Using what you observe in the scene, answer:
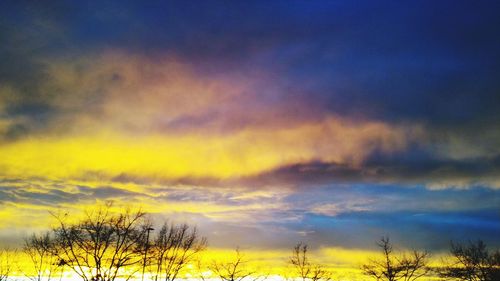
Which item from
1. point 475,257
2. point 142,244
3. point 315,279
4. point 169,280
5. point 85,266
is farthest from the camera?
point 475,257

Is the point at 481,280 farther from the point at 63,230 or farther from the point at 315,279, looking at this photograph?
the point at 63,230

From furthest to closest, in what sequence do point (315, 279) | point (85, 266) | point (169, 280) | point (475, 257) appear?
point (475, 257)
point (315, 279)
point (169, 280)
point (85, 266)

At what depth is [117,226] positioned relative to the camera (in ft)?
172

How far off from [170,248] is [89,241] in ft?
52.7

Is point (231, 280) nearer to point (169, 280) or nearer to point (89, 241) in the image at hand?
point (169, 280)

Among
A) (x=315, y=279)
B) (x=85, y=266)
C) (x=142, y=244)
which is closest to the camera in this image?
(x=85, y=266)

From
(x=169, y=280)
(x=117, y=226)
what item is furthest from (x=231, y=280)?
(x=117, y=226)

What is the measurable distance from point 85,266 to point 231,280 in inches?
1197

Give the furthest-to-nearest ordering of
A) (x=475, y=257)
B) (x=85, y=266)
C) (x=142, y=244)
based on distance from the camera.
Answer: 1. (x=475, y=257)
2. (x=142, y=244)
3. (x=85, y=266)

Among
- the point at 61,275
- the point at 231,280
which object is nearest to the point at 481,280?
the point at 231,280

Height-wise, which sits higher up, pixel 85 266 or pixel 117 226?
pixel 117 226

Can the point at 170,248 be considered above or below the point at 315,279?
above

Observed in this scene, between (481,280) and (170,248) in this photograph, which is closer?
(170,248)

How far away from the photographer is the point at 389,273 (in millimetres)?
73188
